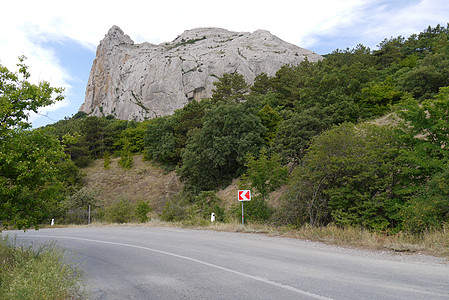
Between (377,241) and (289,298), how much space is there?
5717 millimetres

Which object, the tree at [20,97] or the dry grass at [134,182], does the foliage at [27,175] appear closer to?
the tree at [20,97]

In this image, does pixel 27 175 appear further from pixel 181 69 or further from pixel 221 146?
pixel 181 69

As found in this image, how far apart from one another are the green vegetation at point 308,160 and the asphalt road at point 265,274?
323 centimetres

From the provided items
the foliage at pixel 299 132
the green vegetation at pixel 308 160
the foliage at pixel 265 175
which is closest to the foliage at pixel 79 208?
the green vegetation at pixel 308 160

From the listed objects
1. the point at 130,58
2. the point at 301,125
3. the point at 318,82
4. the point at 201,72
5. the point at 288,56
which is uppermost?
the point at 130,58

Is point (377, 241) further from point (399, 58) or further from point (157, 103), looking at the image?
point (157, 103)

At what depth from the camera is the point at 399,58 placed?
166ft

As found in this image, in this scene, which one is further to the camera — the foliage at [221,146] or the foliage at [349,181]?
the foliage at [221,146]

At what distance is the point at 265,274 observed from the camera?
5.36 m

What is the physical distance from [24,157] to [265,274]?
6.64 metres

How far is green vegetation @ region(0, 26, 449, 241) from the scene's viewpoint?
26.0 feet

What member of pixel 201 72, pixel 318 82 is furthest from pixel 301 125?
pixel 201 72

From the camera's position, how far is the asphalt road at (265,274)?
4.26 m

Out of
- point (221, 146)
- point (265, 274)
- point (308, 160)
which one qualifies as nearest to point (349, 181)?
point (308, 160)
